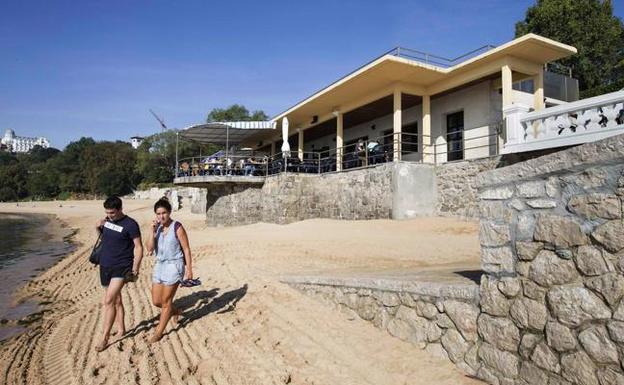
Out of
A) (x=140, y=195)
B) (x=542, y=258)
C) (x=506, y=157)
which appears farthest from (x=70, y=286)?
(x=140, y=195)

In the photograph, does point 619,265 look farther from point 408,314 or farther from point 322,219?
point 322,219

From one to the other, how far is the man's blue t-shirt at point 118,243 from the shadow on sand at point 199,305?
1.01m

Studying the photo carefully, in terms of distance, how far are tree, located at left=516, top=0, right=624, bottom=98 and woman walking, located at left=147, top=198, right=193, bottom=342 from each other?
1061 inches

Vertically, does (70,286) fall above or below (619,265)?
below

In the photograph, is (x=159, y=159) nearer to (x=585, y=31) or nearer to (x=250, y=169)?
(x=250, y=169)

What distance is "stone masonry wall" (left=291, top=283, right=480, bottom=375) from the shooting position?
11.0ft

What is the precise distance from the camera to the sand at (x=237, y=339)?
3695mm

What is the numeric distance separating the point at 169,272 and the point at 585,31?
29.1 meters

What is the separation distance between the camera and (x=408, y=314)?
3959 millimetres

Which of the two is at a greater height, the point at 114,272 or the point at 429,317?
the point at 114,272

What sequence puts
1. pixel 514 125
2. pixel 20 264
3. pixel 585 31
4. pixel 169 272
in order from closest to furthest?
pixel 169 272 → pixel 514 125 → pixel 20 264 → pixel 585 31

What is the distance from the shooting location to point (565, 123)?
890 cm

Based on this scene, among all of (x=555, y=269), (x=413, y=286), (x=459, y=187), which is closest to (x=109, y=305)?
(x=413, y=286)

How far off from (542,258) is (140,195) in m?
55.7
